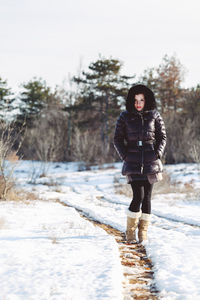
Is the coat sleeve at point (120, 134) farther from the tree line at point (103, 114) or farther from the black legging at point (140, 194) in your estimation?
the tree line at point (103, 114)

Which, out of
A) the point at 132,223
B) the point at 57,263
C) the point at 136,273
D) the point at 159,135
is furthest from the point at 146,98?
the point at 57,263

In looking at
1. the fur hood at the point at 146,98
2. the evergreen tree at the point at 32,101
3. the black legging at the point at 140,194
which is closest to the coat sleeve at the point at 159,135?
the fur hood at the point at 146,98

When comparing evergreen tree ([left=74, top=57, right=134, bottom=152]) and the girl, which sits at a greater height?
evergreen tree ([left=74, top=57, right=134, bottom=152])

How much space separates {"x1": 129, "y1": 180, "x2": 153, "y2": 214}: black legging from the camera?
404cm

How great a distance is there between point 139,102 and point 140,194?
1.23 metres

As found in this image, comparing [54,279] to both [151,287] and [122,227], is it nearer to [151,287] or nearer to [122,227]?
[151,287]

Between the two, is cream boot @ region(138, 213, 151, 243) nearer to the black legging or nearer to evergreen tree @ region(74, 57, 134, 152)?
the black legging

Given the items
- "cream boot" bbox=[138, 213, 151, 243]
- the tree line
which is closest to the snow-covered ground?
"cream boot" bbox=[138, 213, 151, 243]

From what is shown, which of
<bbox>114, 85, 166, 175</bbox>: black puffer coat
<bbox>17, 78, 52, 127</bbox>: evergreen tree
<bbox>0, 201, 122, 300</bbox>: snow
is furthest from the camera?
<bbox>17, 78, 52, 127</bbox>: evergreen tree

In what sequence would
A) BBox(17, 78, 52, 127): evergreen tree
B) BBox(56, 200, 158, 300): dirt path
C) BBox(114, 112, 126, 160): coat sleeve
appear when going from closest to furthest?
BBox(56, 200, 158, 300): dirt path
BBox(114, 112, 126, 160): coat sleeve
BBox(17, 78, 52, 127): evergreen tree

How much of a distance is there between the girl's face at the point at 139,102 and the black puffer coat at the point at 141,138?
44 millimetres

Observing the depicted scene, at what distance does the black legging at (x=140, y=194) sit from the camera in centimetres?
404

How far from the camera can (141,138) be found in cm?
398

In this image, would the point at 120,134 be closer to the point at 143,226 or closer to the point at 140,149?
the point at 140,149
